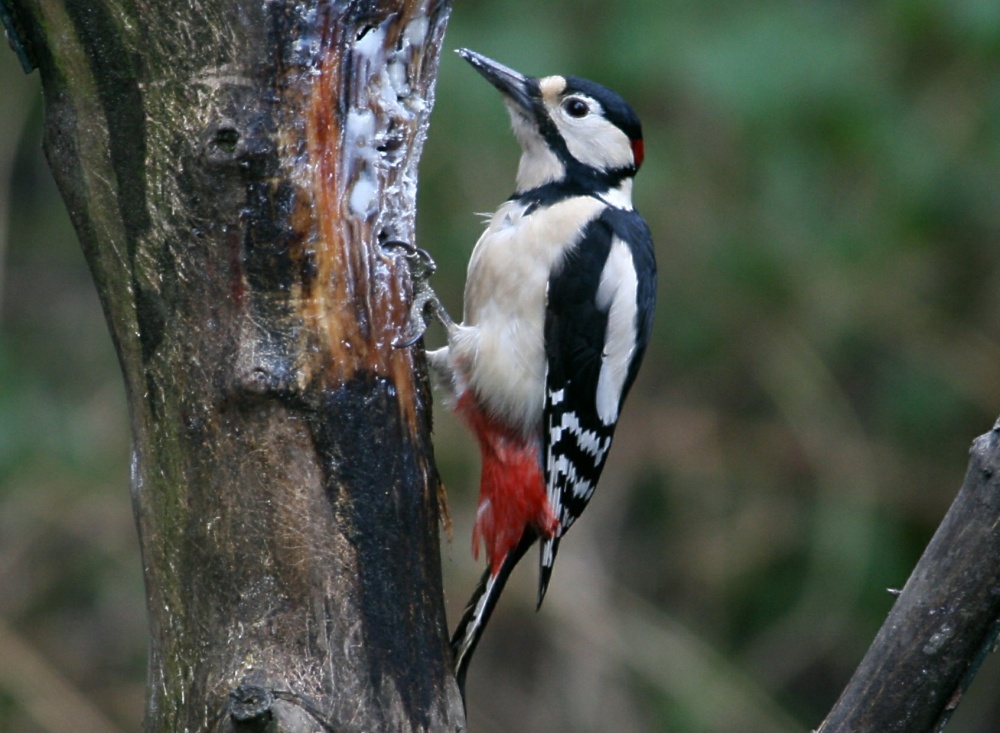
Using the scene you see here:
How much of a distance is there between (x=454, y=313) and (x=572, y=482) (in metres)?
1.71

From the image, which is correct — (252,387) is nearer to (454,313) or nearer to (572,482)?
(572,482)

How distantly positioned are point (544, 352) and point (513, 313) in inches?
4.6

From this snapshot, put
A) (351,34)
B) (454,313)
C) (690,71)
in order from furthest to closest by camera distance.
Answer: (454,313), (690,71), (351,34)

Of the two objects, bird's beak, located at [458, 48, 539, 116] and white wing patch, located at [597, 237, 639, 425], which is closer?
white wing patch, located at [597, 237, 639, 425]

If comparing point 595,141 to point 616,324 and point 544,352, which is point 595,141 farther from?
point 544,352

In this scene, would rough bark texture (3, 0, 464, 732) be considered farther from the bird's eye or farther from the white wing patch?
the bird's eye

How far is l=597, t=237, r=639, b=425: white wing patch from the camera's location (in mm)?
2887

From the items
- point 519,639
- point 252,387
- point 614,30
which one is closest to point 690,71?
point 614,30

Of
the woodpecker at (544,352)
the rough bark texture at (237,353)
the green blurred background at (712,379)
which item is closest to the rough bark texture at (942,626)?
the rough bark texture at (237,353)

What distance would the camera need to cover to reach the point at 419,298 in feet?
8.03

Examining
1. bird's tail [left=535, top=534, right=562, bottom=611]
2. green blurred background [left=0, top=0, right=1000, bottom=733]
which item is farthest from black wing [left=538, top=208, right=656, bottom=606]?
green blurred background [left=0, top=0, right=1000, bottom=733]

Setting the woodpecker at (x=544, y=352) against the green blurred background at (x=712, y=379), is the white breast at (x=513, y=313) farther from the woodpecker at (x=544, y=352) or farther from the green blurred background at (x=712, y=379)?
the green blurred background at (x=712, y=379)

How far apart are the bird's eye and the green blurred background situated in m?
1.10

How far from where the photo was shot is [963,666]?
174 centimetres
